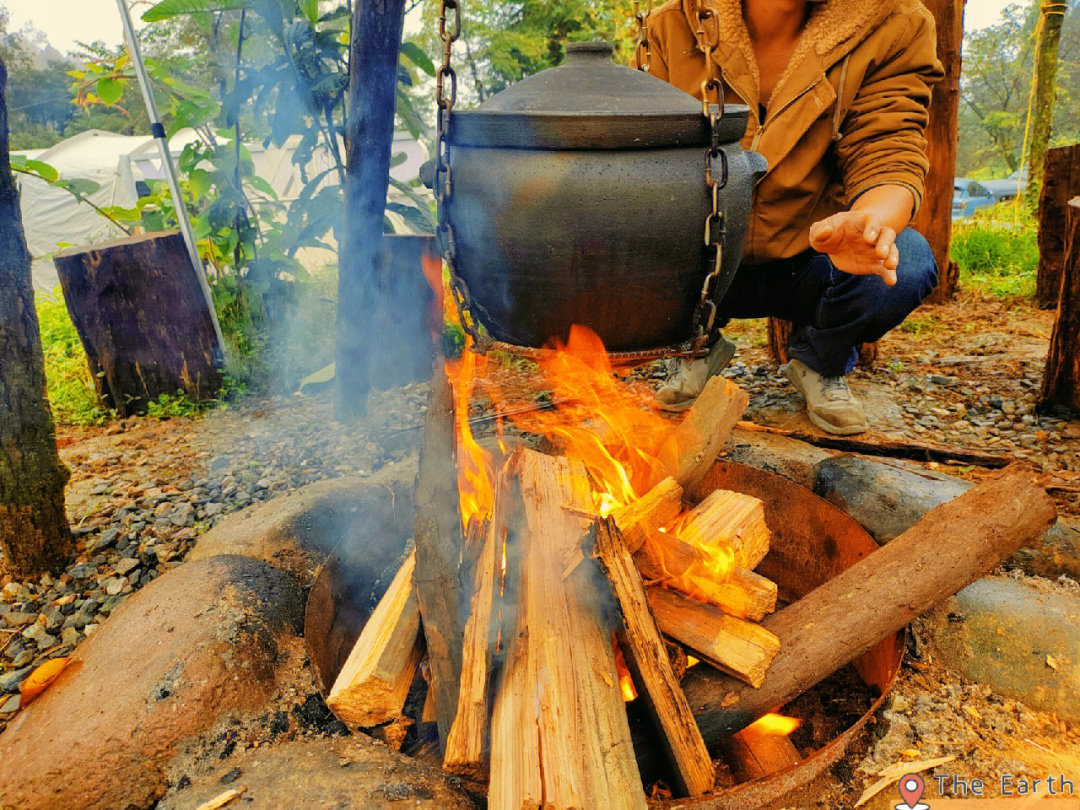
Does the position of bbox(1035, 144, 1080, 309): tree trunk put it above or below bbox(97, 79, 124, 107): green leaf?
below

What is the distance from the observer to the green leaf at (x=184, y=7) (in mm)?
3277

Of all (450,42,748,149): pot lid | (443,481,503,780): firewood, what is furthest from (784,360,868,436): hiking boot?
(443,481,503,780): firewood

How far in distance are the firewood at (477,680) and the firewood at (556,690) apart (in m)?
0.03

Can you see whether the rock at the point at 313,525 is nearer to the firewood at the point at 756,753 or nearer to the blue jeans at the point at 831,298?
the firewood at the point at 756,753

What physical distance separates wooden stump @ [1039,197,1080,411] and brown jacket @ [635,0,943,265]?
3.42 feet

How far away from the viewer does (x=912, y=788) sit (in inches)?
48.3

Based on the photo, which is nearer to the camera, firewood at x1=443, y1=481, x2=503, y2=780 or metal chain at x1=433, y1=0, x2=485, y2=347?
firewood at x1=443, y1=481, x2=503, y2=780

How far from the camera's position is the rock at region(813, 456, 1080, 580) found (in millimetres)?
1828

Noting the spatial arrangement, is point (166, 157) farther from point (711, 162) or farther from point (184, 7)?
point (711, 162)

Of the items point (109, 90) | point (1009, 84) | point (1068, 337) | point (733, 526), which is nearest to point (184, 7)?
point (109, 90)

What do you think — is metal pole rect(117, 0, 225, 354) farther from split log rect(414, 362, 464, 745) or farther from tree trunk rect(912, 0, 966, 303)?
tree trunk rect(912, 0, 966, 303)

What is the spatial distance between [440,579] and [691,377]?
6.78 feet

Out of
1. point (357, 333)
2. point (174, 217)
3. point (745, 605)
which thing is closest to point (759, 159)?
point (745, 605)

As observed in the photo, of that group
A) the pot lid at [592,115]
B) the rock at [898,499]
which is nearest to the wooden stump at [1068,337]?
the rock at [898,499]
